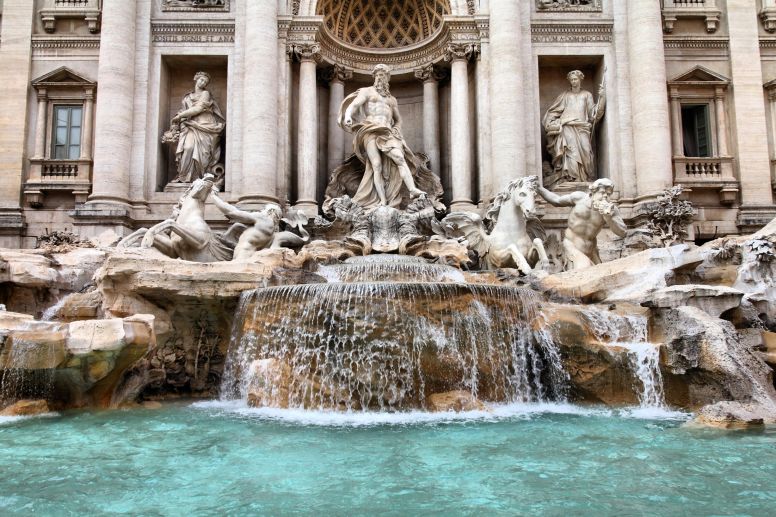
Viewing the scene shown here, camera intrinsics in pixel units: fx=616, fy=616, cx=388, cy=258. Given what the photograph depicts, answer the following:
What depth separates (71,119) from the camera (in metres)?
16.2

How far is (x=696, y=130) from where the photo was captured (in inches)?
656

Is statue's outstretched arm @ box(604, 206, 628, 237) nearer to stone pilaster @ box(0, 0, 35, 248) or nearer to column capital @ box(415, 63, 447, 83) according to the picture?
column capital @ box(415, 63, 447, 83)

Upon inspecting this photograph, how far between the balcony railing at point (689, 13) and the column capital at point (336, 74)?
847 cm

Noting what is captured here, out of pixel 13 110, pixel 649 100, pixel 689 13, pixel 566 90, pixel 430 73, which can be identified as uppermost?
pixel 689 13

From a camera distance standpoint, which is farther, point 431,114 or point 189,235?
point 431,114

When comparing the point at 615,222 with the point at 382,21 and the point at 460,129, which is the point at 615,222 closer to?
the point at 460,129

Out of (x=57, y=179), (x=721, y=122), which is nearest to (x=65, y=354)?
(x=57, y=179)

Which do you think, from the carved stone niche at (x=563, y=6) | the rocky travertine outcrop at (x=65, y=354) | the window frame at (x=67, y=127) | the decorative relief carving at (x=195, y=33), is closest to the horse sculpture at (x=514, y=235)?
the rocky travertine outcrop at (x=65, y=354)

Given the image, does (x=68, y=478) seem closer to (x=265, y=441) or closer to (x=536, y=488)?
(x=265, y=441)

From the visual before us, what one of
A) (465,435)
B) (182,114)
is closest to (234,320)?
(465,435)

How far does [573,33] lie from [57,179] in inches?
539

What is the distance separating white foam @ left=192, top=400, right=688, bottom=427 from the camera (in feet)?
21.8

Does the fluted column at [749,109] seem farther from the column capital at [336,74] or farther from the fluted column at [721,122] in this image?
the column capital at [336,74]

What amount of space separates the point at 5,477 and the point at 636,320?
23.2 ft
